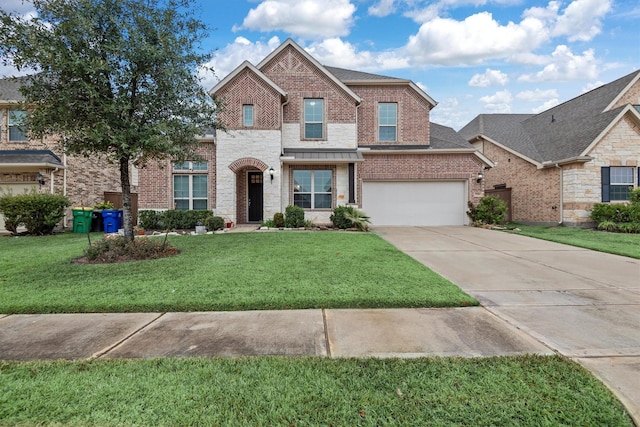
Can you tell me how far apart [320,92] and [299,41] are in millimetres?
2855

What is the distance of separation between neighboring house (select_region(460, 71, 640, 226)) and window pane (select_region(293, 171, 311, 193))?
11.5 m

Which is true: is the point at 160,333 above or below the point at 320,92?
below

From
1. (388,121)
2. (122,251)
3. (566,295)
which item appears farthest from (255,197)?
(566,295)

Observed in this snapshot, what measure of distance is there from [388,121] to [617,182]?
10765 millimetres

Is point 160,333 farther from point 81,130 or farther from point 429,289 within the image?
point 81,130

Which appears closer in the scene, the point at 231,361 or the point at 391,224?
the point at 231,361

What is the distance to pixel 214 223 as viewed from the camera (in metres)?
12.1

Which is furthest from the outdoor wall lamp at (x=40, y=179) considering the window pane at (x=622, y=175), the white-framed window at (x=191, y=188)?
the window pane at (x=622, y=175)

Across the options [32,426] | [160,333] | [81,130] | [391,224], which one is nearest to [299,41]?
[391,224]

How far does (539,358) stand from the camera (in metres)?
2.60

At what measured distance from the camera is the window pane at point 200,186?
1352cm

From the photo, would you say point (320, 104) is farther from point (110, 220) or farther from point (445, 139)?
point (110, 220)

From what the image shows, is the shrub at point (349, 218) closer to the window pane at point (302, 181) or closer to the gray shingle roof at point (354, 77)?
the window pane at point (302, 181)

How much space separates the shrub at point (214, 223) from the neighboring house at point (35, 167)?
5.73 m
